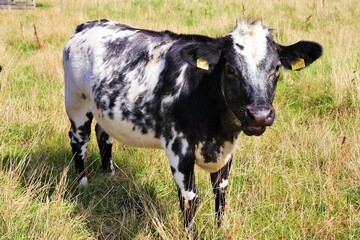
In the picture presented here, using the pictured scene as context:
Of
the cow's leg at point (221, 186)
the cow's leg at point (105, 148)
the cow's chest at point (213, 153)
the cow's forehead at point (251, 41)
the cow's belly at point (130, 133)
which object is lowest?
the cow's leg at point (105, 148)

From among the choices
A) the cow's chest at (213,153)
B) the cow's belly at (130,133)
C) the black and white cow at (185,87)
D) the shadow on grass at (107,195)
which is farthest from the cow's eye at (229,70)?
the shadow on grass at (107,195)

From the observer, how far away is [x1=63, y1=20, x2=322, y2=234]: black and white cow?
8.44ft

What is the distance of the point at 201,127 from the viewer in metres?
2.88

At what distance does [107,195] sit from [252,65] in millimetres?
1841

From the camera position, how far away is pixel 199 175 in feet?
12.2

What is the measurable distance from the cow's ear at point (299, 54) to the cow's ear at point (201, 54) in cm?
47

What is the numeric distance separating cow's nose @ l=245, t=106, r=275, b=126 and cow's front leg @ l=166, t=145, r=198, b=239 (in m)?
0.74

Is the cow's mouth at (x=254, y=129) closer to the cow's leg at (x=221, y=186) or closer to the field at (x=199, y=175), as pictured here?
the field at (x=199, y=175)

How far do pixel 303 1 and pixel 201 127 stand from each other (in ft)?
37.1

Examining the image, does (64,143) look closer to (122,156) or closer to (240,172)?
(122,156)

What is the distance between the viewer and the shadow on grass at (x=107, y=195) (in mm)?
3131

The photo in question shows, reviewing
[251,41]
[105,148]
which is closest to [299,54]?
[251,41]

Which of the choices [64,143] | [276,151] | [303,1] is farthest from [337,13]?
[64,143]

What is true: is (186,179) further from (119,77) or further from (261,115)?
(119,77)
